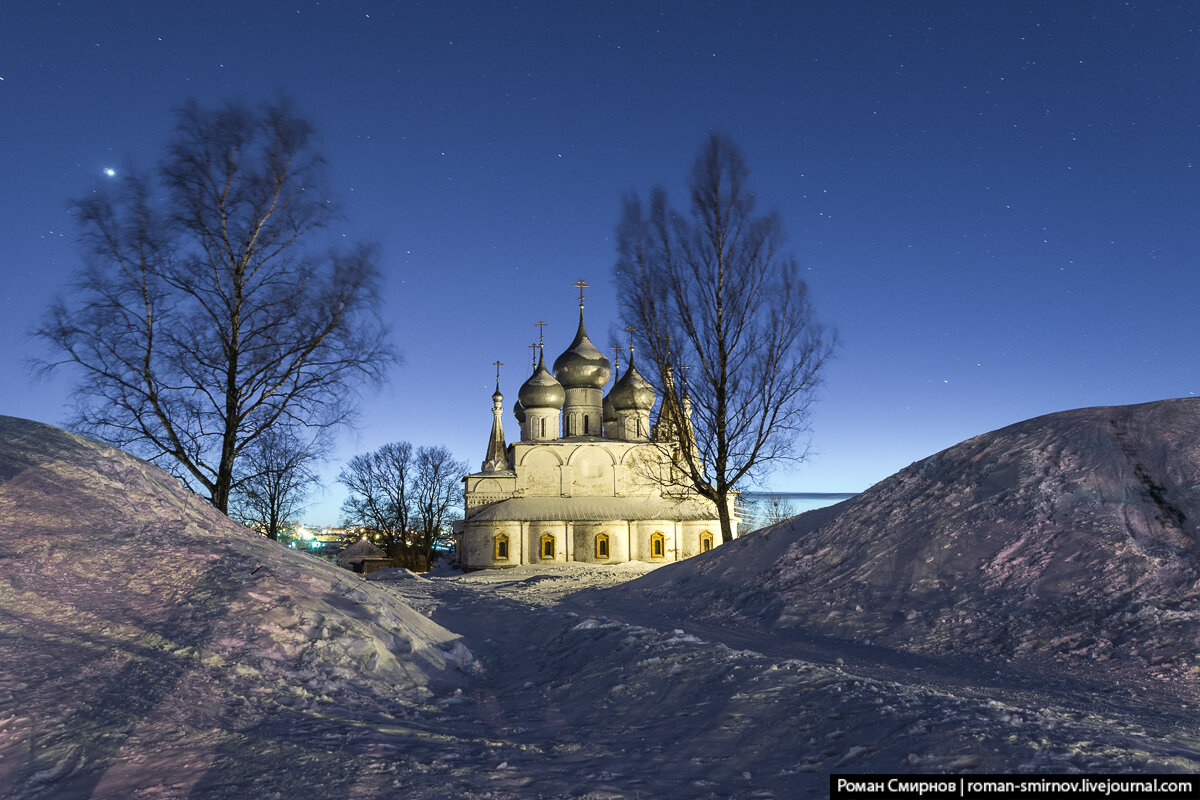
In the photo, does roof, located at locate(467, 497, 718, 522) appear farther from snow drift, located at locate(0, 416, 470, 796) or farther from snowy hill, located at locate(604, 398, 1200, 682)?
snow drift, located at locate(0, 416, 470, 796)

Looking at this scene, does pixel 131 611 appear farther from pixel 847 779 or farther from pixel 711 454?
pixel 711 454

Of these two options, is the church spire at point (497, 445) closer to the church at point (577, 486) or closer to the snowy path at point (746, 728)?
the church at point (577, 486)

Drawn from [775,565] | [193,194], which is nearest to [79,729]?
[775,565]

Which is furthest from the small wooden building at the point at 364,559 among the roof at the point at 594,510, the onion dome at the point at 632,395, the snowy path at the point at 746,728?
the snowy path at the point at 746,728

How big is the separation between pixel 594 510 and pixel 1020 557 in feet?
94.3

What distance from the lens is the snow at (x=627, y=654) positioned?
395cm

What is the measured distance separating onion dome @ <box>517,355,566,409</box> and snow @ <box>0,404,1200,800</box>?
1138 inches

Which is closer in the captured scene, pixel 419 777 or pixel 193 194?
pixel 419 777

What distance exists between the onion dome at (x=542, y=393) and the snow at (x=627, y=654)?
28902 mm

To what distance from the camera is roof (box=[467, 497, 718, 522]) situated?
3591 centimetres

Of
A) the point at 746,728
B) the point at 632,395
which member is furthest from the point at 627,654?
the point at 632,395

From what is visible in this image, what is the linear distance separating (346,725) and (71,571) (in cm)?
341

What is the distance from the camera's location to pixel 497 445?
42344 millimetres

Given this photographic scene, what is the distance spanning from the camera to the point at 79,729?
4445 mm
